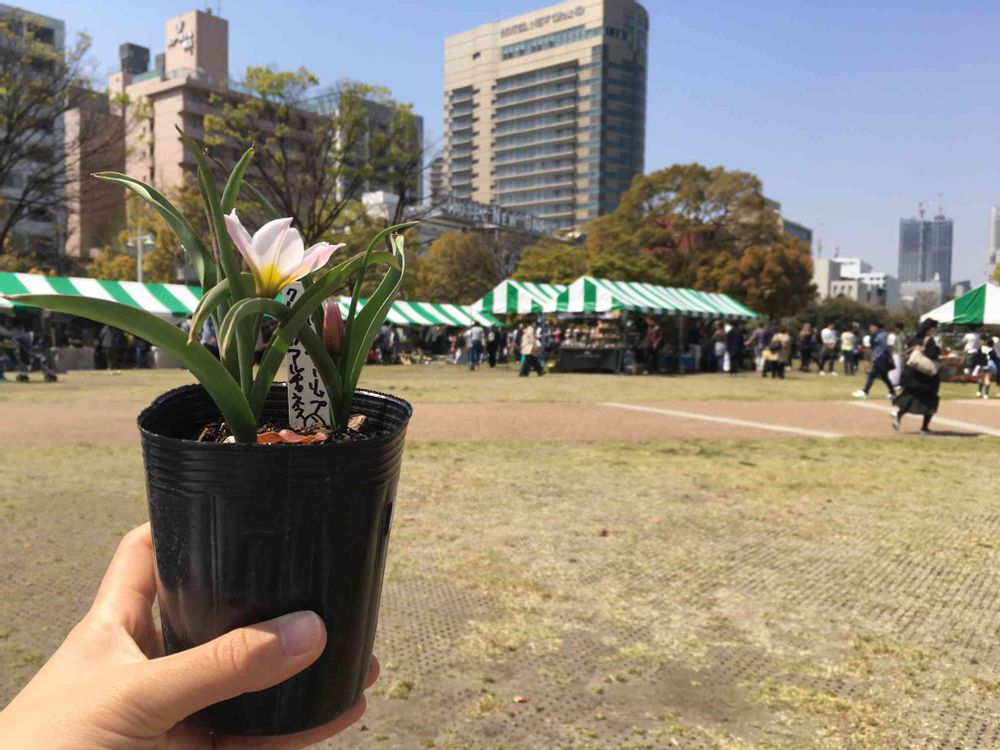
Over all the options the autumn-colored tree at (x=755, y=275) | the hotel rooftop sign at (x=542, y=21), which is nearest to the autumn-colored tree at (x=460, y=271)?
the autumn-colored tree at (x=755, y=275)

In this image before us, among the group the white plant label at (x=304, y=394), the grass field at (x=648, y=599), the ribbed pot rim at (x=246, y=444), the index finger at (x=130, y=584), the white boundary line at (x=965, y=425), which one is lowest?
the grass field at (x=648, y=599)

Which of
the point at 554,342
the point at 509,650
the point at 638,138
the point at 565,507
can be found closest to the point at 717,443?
the point at 565,507

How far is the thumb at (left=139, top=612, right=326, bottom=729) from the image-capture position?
835 mm

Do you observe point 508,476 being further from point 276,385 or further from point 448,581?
point 276,385

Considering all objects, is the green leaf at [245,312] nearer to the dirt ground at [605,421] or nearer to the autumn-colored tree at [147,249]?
the dirt ground at [605,421]

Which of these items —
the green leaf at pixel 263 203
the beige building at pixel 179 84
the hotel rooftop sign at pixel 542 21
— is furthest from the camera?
the hotel rooftop sign at pixel 542 21

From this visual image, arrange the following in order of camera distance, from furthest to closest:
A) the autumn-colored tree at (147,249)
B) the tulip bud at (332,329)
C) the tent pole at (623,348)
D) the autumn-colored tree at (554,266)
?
1. the autumn-colored tree at (554,266)
2. the autumn-colored tree at (147,249)
3. the tent pole at (623,348)
4. the tulip bud at (332,329)

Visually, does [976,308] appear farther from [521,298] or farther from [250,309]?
[250,309]

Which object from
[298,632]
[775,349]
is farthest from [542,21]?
[298,632]

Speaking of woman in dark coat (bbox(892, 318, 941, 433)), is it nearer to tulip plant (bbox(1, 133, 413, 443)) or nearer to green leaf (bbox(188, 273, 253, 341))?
tulip plant (bbox(1, 133, 413, 443))

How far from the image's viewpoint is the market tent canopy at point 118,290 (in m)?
16.5

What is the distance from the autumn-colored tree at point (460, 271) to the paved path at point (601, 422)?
3433 cm

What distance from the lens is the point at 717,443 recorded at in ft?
23.9

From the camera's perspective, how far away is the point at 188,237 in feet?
3.14
